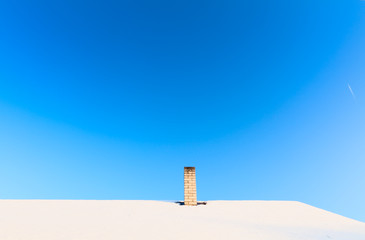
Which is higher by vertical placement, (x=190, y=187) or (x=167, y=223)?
(x=190, y=187)

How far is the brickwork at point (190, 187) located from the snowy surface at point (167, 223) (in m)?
0.85

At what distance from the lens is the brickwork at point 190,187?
580 inches

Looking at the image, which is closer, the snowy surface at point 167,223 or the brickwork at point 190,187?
the snowy surface at point 167,223

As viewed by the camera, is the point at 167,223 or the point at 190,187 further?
the point at 190,187

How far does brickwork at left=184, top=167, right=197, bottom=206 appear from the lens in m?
14.7

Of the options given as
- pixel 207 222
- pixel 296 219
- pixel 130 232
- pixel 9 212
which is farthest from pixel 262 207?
pixel 9 212

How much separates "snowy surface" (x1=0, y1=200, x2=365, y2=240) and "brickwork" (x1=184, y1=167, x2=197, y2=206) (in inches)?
33.3

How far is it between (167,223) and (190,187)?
217 inches

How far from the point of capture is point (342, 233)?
9.98 metres

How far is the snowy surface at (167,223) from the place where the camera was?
7975 millimetres

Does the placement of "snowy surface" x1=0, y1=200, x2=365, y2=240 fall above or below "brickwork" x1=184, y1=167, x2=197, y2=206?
below

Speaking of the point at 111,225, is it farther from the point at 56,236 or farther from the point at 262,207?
the point at 262,207

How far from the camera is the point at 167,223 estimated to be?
9.71m

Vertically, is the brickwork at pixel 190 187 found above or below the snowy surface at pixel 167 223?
above
